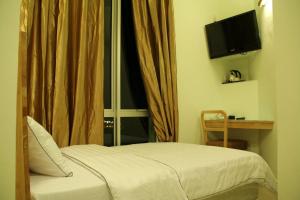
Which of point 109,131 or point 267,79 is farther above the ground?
point 267,79

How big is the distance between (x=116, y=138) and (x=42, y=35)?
52.9 inches

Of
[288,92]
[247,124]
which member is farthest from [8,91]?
[288,92]

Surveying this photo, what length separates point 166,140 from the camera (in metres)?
3.07

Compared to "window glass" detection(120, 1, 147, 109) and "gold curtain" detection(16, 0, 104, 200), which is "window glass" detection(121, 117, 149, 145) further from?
→ "gold curtain" detection(16, 0, 104, 200)

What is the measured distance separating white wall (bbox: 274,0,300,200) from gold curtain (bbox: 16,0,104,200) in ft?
6.50

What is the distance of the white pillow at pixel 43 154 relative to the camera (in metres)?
1.31

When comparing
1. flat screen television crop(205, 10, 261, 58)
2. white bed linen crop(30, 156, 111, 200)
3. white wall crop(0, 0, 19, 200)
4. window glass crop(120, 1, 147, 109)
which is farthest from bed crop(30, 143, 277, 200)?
flat screen television crop(205, 10, 261, 58)

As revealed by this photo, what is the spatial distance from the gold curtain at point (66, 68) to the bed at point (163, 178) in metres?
0.51

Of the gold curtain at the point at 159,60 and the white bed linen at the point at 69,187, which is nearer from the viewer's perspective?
the white bed linen at the point at 69,187

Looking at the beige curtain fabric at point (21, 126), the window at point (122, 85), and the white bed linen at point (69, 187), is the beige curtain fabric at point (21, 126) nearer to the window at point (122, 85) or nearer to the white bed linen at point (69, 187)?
the white bed linen at point (69, 187)

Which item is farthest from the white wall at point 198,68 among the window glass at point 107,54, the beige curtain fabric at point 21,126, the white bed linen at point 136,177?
the beige curtain fabric at point 21,126

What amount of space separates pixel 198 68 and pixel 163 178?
242 centimetres

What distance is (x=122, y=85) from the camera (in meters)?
3.11

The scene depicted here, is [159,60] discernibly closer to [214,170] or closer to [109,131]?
[109,131]
